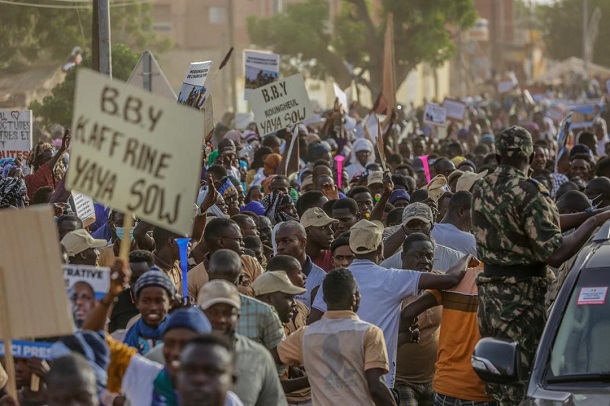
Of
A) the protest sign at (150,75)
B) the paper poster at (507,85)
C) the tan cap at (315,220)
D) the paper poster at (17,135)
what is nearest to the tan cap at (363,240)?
the tan cap at (315,220)

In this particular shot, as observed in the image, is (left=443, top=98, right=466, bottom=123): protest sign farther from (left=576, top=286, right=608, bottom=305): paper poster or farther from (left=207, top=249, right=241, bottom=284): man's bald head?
(left=576, top=286, right=608, bottom=305): paper poster

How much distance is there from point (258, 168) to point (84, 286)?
12.2m

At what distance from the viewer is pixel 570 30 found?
101125 millimetres

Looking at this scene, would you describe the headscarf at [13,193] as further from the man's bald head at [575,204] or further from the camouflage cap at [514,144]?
the camouflage cap at [514,144]

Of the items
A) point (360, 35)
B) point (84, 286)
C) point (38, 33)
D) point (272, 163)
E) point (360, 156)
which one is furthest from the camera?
point (360, 35)

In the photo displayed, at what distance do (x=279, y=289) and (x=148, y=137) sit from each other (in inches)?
103

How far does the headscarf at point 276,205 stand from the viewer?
1280 cm

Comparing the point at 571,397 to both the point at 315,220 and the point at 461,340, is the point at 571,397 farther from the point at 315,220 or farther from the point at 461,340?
the point at 315,220

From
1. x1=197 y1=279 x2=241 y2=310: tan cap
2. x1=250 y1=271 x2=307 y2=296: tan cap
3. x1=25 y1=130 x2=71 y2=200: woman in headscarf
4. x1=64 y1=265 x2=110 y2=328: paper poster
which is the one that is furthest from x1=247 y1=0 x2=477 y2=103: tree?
x1=64 y1=265 x2=110 y2=328: paper poster

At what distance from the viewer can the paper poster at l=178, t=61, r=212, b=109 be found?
14.2 meters

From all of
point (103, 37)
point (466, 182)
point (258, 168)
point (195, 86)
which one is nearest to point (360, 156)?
point (258, 168)

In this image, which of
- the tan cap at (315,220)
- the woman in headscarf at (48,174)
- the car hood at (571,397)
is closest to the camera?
the car hood at (571,397)

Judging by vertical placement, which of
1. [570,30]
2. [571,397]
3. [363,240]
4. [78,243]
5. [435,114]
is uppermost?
[363,240]

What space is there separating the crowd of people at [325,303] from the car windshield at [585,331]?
0.73m
